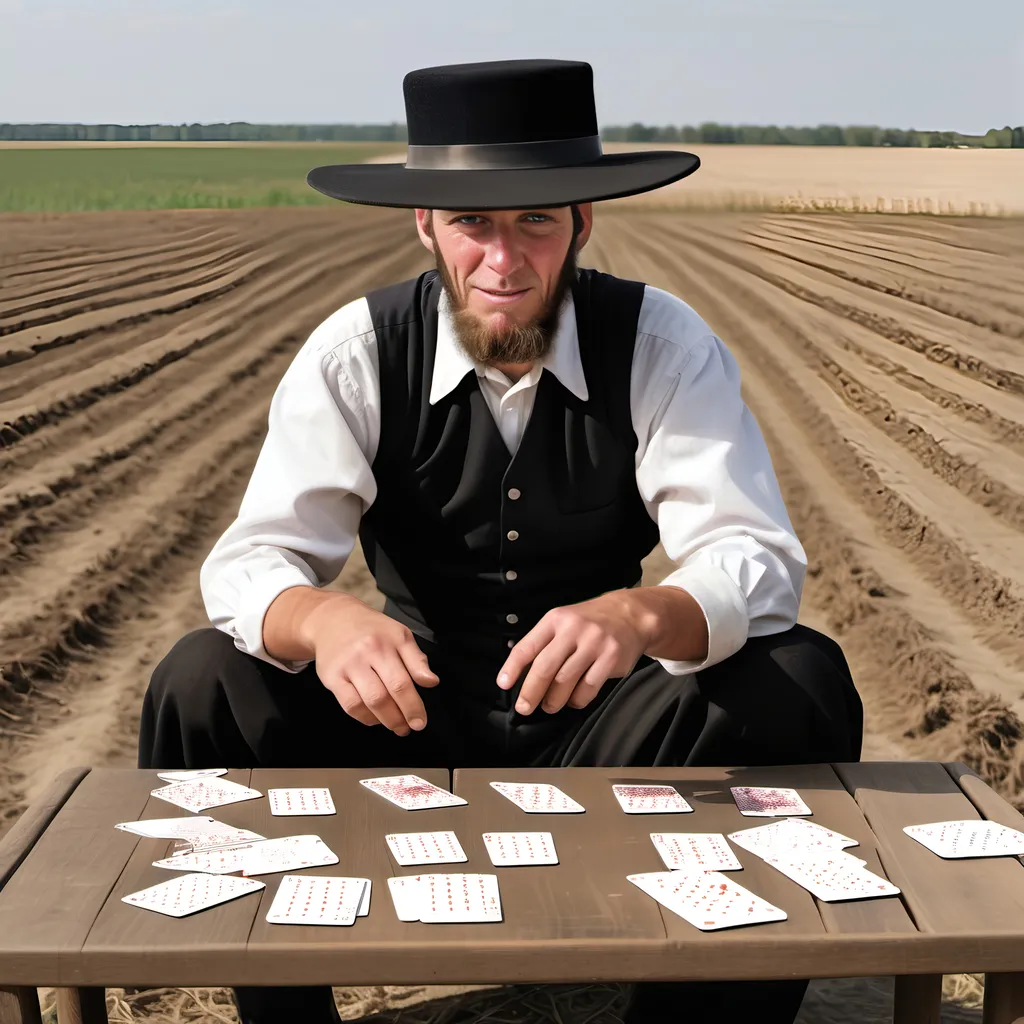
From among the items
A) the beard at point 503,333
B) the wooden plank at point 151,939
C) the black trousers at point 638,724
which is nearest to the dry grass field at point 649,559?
the black trousers at point 638,724

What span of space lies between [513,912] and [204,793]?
23.7 inches

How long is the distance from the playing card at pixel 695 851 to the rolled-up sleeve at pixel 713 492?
0.39 m

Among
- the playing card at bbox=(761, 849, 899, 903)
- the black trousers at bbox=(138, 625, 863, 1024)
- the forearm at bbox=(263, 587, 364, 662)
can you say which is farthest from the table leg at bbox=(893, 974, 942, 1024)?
the forearm at bbox=(263, 587, 364, 662)

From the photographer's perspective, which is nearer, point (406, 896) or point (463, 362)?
point (406, 896)

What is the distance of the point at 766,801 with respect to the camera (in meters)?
2.12

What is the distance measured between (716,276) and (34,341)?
25.3 ft

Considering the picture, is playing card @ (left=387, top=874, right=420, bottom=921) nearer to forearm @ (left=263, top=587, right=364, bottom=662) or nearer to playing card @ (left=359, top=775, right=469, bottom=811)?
playing card @ (left=359, top=775, right=469, bottom=811)

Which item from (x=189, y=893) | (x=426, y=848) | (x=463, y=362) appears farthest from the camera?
(x=463, y=362)

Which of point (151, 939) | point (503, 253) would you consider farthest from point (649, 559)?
point (151, 939)

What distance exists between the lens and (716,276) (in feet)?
53.1

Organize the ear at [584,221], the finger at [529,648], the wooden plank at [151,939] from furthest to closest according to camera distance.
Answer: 1. the ear at [584,221]
2. the finger at [529,648]
3. the wooden plank at [151,939]

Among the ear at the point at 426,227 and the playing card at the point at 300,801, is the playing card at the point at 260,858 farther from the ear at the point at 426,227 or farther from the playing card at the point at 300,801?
the ear at the point at 426,227

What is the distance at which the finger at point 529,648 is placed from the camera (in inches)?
81.2

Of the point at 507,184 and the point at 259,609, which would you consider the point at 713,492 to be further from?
the point at 259,609
